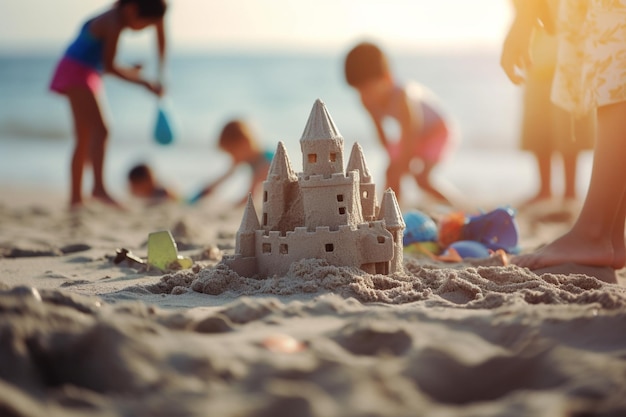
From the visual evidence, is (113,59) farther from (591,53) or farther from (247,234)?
(591,53)

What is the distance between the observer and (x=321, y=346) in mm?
2289

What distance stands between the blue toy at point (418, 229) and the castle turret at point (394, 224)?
0.98m

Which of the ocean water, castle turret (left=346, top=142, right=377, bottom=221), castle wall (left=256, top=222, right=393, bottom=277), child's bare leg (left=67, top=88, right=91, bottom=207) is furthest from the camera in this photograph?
the ocean water

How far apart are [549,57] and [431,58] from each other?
124 feet

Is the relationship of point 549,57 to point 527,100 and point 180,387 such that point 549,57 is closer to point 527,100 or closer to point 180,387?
point 527,100

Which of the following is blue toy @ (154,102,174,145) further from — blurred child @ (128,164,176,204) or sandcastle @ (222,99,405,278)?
sandcastle @ (222,99,405,278)

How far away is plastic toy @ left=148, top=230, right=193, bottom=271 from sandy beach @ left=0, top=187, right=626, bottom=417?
48 centimetres

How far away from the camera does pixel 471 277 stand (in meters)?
3.47

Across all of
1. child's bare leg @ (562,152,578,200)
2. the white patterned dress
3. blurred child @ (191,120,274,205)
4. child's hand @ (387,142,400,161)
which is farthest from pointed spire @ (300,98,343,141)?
blurred child @ (191,120,274,205)

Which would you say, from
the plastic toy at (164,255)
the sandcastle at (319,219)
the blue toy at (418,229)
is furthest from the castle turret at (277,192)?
the blue toy at (418,229)

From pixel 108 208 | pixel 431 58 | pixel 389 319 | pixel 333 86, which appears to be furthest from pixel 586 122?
pixel 431 58

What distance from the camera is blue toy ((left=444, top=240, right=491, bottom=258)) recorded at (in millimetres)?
4359

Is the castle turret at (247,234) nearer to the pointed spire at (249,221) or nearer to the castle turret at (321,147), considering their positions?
the pointed spire at (249,221)

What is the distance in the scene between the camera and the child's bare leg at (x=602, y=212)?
3.69 m
